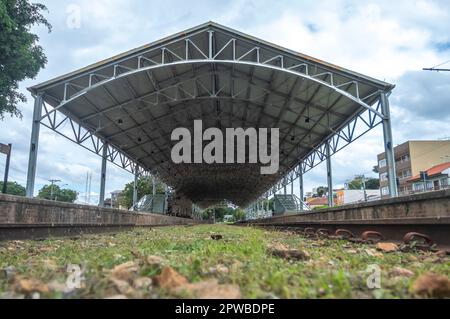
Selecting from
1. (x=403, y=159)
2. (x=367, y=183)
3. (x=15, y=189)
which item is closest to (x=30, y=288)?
(x=403, y=159)

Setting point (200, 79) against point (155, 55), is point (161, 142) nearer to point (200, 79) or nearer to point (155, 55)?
point (200, 79)

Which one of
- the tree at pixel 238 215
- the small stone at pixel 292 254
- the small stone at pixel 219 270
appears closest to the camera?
the small stone at pixel 219 270

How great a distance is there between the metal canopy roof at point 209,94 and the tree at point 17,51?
2.67m

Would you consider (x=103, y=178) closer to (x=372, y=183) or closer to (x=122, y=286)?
(x=122, y=286)

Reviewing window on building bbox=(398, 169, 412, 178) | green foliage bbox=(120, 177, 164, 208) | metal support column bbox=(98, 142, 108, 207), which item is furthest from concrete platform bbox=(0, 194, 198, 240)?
window on building bbox=(398, 169, 412, 178)

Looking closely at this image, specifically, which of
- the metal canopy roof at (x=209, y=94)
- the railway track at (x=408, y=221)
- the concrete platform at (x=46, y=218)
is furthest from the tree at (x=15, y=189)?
the railway track at (x=408, y=221)

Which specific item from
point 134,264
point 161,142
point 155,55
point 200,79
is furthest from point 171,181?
point 134,264

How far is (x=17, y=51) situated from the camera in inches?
585

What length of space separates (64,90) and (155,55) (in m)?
4.13

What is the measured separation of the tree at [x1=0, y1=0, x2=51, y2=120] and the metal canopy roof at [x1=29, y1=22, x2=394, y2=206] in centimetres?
267

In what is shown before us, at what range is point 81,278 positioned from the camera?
1716 mm

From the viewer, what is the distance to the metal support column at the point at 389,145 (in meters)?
11.8

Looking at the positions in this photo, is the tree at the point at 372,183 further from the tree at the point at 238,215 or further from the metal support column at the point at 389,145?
the metal support column at the point at 389,145
